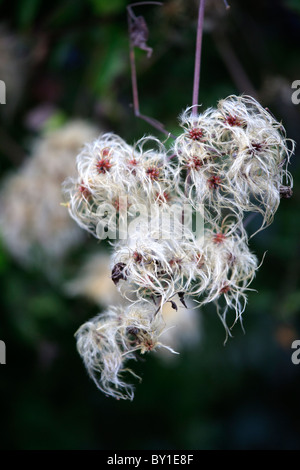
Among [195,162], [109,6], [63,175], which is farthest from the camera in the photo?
[63,175]

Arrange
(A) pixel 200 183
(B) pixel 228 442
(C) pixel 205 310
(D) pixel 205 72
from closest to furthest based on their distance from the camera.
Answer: (A) pixel 200 183, (D) pixel 205 72, (C) pixel 205 310, (B) pixel 228 442

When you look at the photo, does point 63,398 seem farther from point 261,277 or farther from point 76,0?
point 76,0

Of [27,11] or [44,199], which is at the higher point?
[27,11]

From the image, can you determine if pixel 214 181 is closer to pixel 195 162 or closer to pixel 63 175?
pixel 195 162

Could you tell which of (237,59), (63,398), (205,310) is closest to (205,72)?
(237,59)

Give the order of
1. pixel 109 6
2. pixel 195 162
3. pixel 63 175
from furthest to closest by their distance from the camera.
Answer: pixel 63 175, pixel 109 6, pixel 195 162

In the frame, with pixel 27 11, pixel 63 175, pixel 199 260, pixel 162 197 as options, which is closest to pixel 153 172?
pixel 162 197

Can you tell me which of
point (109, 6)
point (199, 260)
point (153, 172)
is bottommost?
point (199, 260)
